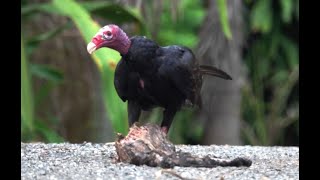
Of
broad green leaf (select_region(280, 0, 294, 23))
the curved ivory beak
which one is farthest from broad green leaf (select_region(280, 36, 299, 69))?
the curved ivory beak

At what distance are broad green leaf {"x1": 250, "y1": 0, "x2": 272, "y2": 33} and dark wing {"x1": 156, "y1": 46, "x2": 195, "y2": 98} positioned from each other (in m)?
4.36

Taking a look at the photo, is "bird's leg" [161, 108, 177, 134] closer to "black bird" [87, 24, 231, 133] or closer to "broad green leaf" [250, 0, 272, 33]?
"black bird" [87, 24, 231, 133]

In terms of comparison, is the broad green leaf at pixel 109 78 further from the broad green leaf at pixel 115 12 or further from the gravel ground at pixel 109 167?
the gravel ground at pixel 109 167

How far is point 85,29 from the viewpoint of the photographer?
5.53 meters

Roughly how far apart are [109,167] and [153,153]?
0.23 m

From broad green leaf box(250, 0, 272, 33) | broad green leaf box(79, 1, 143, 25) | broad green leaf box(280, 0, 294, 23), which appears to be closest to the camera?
broad green leaf box(79, 1, 143, 25)

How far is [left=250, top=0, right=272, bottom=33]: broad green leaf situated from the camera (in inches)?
319

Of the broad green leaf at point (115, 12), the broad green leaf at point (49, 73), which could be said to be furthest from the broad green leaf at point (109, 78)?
the broad green leaf at point (49, 73)

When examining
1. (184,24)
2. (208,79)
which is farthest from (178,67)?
(184,24)

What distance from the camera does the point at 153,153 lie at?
349 centimetres

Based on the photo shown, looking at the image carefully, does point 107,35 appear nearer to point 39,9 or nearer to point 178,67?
point 178,67

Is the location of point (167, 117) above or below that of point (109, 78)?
below
